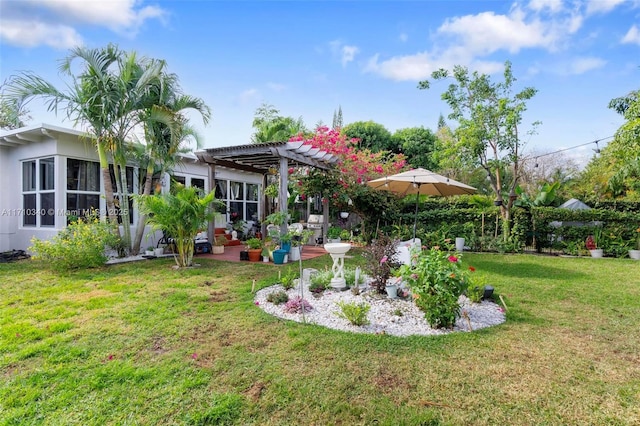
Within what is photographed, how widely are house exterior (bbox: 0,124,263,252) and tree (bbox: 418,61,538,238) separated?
7831 mm

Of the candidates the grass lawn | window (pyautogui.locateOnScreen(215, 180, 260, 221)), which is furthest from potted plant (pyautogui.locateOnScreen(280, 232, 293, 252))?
window (pyautogui.locateOnScreen(215, 180, 260, 221))

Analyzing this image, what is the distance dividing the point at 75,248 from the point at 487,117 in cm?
1147

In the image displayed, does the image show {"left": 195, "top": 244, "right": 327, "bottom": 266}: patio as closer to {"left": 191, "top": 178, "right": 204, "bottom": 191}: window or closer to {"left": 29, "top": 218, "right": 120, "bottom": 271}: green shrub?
{"left": 29, "top": 218, "right": 120, "bottom": 271}: green shrub

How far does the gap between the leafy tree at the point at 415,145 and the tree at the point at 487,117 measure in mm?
10425

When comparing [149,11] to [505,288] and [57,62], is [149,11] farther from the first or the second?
[505,288]

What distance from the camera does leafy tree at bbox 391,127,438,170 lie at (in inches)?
850

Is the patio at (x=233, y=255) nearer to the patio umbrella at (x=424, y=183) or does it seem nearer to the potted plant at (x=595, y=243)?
the patio umbrella at (x=424, y=183)

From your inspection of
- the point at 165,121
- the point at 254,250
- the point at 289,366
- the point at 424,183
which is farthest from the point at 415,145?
the point at 289,366

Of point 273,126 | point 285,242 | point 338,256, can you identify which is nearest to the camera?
point 338,256

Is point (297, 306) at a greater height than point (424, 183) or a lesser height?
lesser

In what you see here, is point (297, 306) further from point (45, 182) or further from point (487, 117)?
point (487, 117)

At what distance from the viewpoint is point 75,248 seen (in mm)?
6902

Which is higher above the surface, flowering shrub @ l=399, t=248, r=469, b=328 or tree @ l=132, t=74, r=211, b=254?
tree @ l=132, t=74, r=211, b=254

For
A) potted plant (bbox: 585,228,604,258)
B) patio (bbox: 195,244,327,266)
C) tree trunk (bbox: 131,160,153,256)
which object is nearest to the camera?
tree trunk (bbox: 131,160,153,256)
